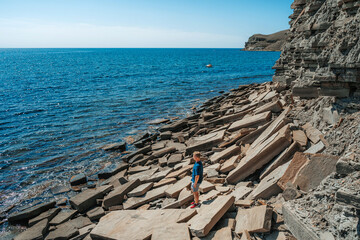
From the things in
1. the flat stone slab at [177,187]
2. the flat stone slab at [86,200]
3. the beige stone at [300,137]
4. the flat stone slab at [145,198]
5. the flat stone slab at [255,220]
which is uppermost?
the beige stone at [300,137]

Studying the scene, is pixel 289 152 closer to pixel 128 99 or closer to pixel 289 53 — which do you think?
pixel 289 53

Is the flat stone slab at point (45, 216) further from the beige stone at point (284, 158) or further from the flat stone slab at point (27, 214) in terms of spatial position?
the beige stone at point (284, 158)

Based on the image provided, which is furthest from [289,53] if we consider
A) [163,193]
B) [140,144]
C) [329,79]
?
[163,193]

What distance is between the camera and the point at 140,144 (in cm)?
1500

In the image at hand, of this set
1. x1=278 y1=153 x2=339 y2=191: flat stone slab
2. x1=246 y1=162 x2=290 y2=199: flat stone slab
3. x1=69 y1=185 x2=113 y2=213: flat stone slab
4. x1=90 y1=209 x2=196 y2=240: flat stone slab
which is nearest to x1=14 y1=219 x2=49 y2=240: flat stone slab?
x1=69 y1=185 x2=113 y2=213: flat stone slab

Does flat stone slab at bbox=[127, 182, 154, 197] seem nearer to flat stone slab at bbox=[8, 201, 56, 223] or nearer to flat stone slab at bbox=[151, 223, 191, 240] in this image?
flat stone slab at bbox=[151, 223, 191, 240]

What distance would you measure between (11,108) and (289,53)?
26.8 m

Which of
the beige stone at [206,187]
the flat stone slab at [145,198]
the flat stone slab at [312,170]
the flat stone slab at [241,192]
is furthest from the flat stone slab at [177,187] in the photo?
the flat stone slab at [312,170]

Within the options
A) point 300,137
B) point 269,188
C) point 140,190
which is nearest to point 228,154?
point 300,137

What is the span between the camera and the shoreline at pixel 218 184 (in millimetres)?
5391

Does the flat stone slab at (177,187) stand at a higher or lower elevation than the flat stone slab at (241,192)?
lower

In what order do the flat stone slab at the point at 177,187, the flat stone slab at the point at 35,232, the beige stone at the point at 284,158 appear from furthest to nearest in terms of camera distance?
1. the flat stone slab at the point at 177,187
2. the flat stone slab at the point at 35,232
3. the beige stone at the point at 284,158

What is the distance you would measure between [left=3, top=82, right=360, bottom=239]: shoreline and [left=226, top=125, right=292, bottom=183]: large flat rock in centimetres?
3

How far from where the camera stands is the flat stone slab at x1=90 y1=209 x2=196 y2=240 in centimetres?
561
